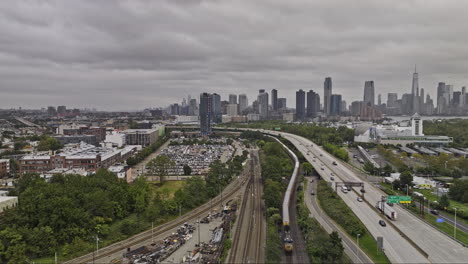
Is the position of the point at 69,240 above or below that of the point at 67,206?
below

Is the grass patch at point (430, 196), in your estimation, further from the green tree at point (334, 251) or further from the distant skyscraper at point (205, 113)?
the distant skyscraper at point (205, 113)

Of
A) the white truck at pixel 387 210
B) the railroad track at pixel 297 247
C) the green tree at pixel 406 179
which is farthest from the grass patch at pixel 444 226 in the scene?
the railroad track at pixel 297 247

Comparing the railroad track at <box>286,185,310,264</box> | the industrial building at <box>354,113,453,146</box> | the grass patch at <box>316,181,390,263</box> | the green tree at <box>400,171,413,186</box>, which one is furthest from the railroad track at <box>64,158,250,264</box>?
the industrial building at <box>354,113,453,146</box>

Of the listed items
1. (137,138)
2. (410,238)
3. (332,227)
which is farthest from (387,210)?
(137,138)

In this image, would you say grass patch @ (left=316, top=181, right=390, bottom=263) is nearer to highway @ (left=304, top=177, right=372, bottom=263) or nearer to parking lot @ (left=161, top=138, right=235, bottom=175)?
highway @ (left=304, top=177, right=372, bottom=263)

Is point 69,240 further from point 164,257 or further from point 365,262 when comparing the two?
point 365,262

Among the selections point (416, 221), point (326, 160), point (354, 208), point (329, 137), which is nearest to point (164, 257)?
point (354, 208)
